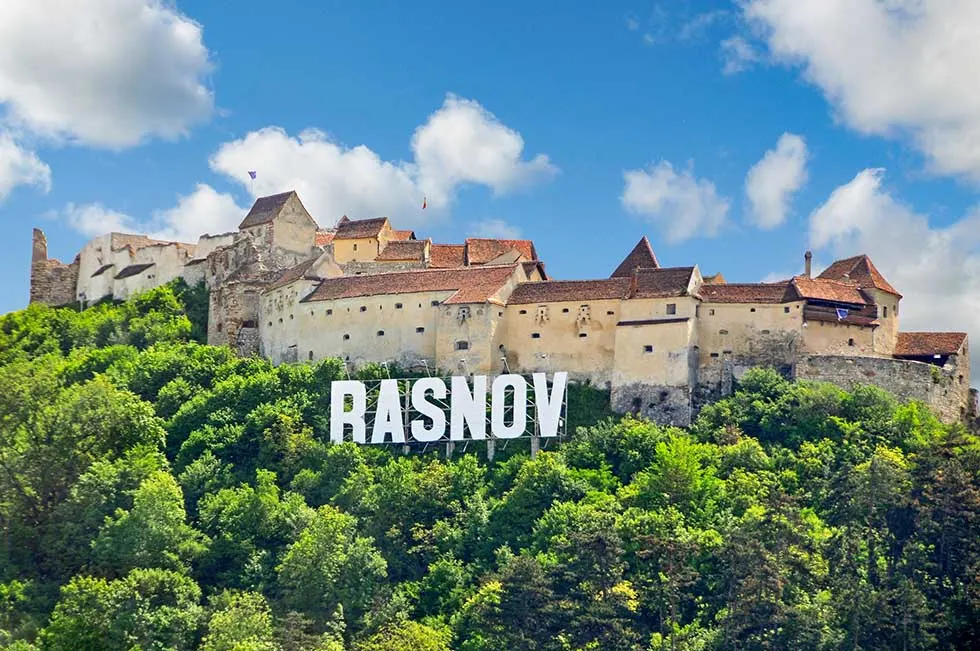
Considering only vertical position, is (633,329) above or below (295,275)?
below

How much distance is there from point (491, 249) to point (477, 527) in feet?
82.9

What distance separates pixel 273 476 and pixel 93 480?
8750 mm

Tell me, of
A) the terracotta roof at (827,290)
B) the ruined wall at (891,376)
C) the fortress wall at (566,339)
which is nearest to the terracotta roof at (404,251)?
the fortress wall at (566,339)

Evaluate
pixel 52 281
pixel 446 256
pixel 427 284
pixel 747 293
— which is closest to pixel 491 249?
pixel 446 256

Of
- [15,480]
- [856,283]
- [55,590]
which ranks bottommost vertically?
[55,590]

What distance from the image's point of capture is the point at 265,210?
96.8 m

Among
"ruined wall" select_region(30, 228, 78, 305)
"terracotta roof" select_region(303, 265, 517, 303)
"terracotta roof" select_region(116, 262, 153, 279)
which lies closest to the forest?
"terracotta roof" select_region(303, 265, 517, 303)

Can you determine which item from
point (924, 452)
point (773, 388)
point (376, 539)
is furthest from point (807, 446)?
point (376, 539)

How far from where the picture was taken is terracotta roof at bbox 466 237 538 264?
92.6m

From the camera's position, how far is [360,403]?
79.8 metres

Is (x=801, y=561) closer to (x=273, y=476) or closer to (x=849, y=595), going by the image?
(x=849, y=595)

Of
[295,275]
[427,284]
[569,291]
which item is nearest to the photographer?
[569,291]

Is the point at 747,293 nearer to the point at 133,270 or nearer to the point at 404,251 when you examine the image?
the point at 404,251

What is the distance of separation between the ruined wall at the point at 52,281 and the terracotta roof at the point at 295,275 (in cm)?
2177
